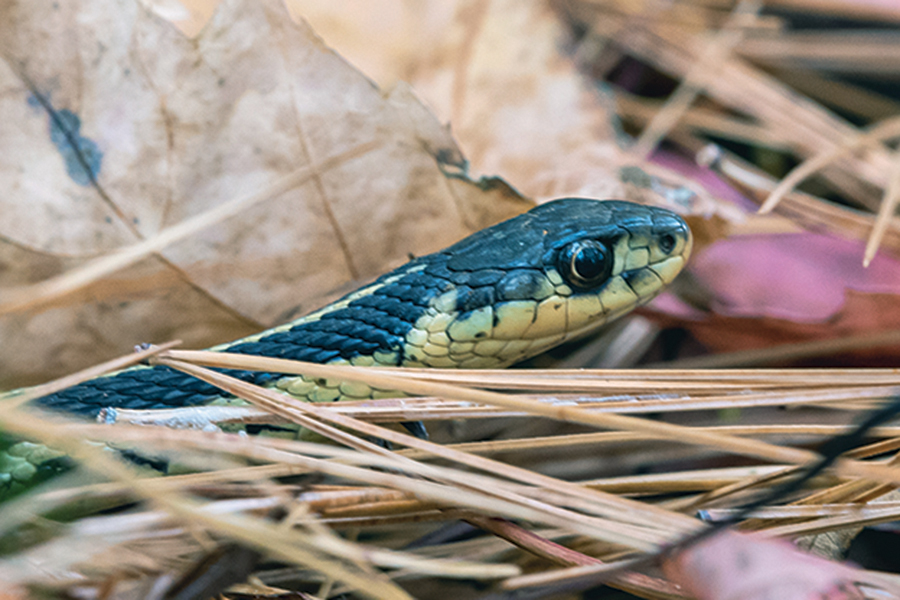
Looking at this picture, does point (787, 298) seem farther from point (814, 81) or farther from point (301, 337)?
point (814, 81)

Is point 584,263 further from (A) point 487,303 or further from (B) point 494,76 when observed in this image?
(B) point 494,76

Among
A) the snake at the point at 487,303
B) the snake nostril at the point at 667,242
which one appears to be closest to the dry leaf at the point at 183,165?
the snake at the point at 487,303

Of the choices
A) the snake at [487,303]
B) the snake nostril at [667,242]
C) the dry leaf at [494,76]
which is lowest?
the snake at [487,303]

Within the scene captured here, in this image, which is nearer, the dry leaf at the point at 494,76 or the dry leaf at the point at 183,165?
the dry leaf at the point at 183,165

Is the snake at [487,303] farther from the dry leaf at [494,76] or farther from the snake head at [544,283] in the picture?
the dry leaf at [494,76]

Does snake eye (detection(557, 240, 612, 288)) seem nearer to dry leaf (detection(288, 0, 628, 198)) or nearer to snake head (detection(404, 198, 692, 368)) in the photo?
snake head (detection(404, 198, 692, 368))

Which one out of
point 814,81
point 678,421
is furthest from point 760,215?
point 814,81

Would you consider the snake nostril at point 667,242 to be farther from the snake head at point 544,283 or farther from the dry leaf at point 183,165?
the dry leaf at point 183,165

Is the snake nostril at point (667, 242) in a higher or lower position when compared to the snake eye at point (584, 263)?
higher

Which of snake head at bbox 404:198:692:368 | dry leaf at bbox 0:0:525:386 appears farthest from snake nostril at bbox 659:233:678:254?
dry leaf at bbox 0:0:525:386
